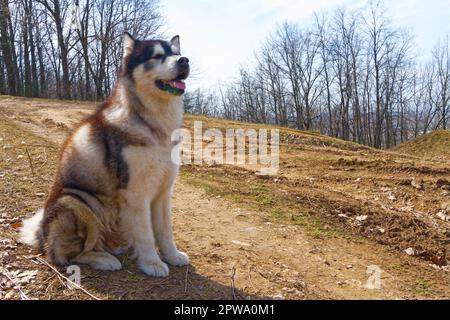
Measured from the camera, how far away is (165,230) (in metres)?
3.68

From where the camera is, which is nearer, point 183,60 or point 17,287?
point 17,287

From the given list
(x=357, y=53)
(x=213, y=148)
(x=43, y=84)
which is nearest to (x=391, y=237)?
(x=213, y=148)

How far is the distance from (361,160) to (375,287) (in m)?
6.46

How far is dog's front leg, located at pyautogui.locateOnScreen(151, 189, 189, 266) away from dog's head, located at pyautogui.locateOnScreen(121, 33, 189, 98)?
2.98ft

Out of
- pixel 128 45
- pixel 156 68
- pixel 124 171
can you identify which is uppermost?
pixel 128 45

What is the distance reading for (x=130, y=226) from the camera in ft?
10.8

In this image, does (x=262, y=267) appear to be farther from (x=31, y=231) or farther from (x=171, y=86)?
(x=31, y=231)

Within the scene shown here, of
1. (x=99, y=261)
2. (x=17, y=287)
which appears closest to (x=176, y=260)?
(x=99, y=261)

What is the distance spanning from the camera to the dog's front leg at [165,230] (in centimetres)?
363

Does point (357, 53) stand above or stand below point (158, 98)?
above

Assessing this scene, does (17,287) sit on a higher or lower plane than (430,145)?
lower

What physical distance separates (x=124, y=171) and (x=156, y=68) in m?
0.90

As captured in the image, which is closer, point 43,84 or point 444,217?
point 444,217
